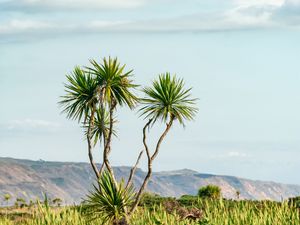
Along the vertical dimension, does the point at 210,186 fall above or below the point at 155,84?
below

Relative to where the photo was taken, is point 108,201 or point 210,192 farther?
point 210,192

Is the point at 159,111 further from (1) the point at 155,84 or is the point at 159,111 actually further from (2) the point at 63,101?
(2) the point at 63,101

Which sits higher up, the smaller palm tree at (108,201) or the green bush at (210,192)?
the green bush at (210,192)

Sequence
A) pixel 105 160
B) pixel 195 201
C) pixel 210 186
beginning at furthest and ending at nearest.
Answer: pixel 210 186 < pixel 195 201 < pixel 105 160

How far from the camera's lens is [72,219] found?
2447 centimetres

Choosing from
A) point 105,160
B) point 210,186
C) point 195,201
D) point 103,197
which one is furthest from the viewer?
point 210,186

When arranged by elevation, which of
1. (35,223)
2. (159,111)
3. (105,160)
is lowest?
(35,223)

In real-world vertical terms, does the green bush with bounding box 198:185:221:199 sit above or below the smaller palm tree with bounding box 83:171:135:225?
above

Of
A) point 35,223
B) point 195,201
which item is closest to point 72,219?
point 35,223

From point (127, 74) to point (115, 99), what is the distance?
3.85 feet

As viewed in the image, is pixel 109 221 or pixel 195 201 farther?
pixel 195 201

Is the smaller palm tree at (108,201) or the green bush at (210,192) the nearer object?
the smaller palm tree at (108,201)

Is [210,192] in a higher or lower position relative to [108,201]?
higher

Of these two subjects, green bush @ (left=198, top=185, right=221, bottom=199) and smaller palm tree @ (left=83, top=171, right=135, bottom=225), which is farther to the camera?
green bush @ (left=198, top=185, right=221, bottom=199)
